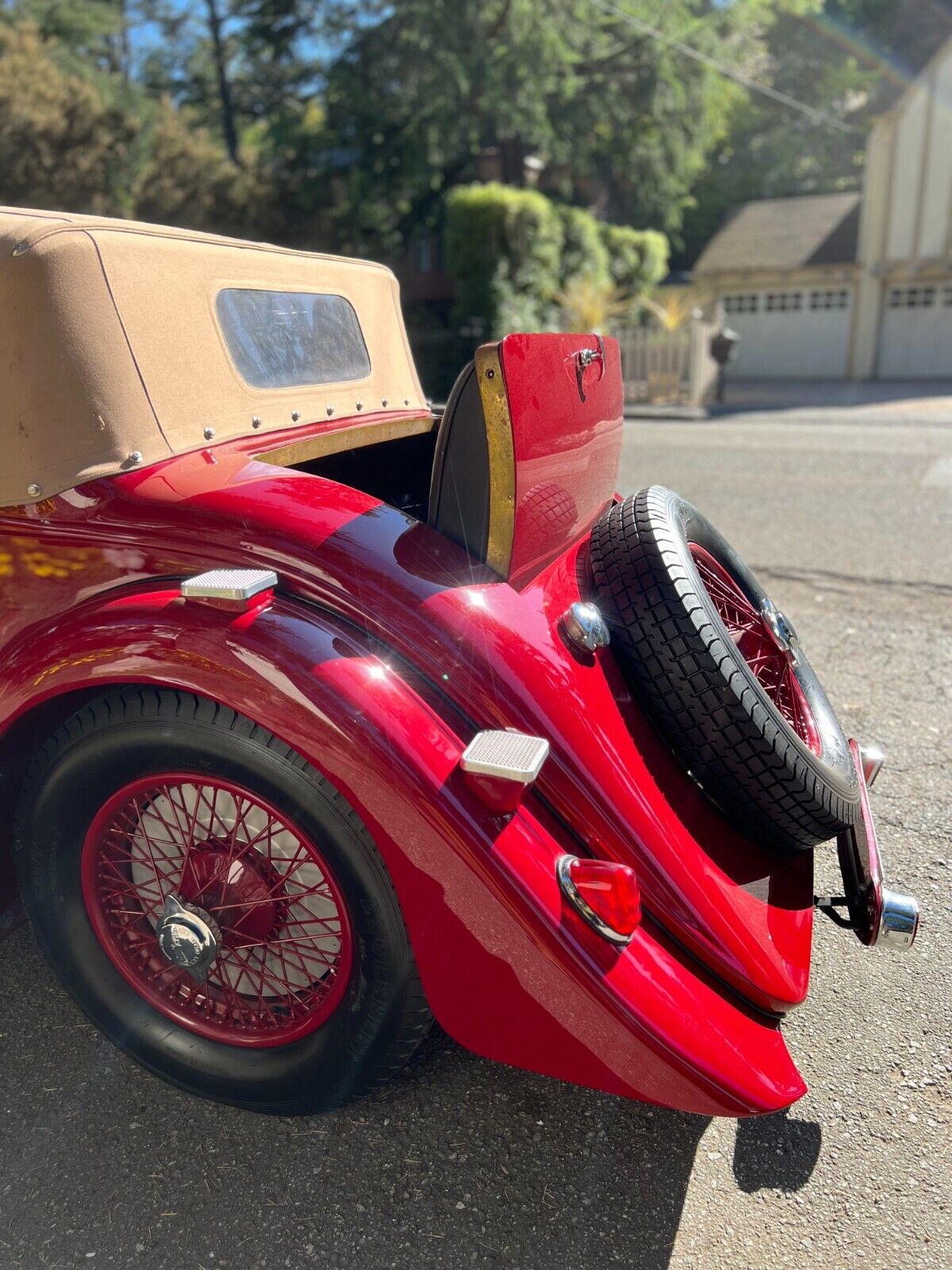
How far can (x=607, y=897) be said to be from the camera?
1.61 metres

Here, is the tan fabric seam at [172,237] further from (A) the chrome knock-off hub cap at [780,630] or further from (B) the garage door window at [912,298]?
(B) the garage door window at [912,298]

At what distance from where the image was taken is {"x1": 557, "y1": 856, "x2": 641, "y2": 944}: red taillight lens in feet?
5.27

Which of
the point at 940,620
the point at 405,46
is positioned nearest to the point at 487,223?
the point at 405,46

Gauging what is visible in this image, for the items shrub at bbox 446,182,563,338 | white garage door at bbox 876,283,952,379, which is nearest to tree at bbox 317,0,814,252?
shrub at bbox 446,182,563,338

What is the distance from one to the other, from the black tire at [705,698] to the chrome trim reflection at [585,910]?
439 millimetres

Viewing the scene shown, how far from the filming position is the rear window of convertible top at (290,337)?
244 cm

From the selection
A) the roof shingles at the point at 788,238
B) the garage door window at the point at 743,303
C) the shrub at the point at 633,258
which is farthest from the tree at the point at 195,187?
the garage door window at the point at 743,303

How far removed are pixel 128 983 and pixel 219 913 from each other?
0.31 metres

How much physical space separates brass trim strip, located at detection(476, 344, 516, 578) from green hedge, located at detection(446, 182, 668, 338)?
1700 cm

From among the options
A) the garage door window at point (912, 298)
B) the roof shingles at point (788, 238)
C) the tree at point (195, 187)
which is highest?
the tree at point (195, 187)

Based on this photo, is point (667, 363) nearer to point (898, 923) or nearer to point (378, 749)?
point (898, 923)

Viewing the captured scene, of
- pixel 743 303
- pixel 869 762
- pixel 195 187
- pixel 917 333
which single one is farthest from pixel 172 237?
pixel 743 303

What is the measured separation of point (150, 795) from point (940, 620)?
4268mm

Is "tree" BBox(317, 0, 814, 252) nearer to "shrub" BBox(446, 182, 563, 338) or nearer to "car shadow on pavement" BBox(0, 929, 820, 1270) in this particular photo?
"shrub" BBox(446, 182, 563, 338)
